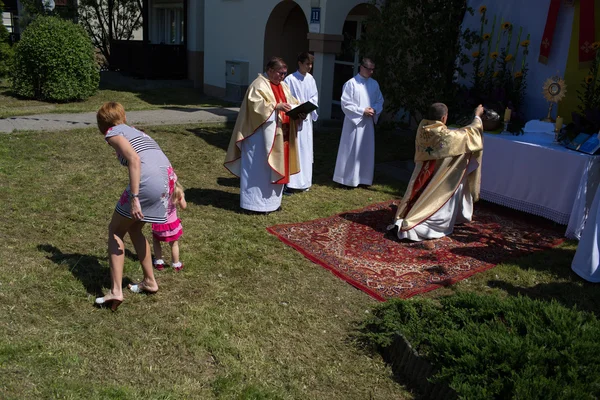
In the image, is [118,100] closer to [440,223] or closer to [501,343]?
[440,223]

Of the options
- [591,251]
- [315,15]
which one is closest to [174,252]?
[591,251]

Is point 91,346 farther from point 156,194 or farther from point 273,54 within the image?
point 273,54

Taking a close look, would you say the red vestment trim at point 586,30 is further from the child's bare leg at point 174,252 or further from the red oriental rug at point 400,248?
the child's bare leg at point 174,252

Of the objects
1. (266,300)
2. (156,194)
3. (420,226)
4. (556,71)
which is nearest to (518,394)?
(266,300)

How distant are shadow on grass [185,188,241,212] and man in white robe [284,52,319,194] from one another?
86 cm

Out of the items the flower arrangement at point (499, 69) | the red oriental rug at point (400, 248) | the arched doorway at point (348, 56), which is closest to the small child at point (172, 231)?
the red oriental rug at point (400, 248)

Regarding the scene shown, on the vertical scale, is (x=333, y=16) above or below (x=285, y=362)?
above

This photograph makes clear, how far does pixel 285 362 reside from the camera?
157 inches

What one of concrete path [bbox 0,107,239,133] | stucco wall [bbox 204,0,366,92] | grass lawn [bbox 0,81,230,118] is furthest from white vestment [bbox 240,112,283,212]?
grass lawn [bbox 0,81,230,118]

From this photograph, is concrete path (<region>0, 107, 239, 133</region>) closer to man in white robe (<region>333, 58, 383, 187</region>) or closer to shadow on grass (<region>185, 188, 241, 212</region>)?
shadow on grass (<region>185, 188, 241, 212</region>)

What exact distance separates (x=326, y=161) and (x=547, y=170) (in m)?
4.00

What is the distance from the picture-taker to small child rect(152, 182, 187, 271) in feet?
15.6

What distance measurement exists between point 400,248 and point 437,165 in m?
0.99

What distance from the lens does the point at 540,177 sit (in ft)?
23.2
